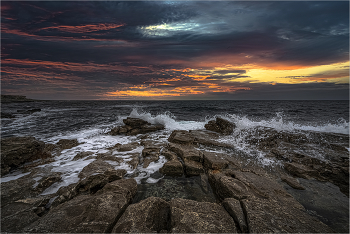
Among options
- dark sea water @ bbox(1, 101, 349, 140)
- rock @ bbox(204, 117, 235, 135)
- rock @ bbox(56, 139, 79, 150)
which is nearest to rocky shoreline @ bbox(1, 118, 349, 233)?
rock @ bbox(56, 139, 79, 150)

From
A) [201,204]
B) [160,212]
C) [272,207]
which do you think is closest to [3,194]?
[160,212]

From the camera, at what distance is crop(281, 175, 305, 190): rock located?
13.3 ft

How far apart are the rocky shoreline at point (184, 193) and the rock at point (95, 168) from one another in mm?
32

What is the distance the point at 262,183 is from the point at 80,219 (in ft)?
13.8

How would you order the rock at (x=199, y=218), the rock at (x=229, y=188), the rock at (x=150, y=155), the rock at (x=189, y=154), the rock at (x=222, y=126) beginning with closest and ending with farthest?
the rock at (x=199, y=218)
the rock at (x=229, y=188)
the rock at (x=189, y=154)
the rock at (x=150, y=155)
the rock at (x=222, y=126)

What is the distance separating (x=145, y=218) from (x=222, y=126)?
28.5 feet

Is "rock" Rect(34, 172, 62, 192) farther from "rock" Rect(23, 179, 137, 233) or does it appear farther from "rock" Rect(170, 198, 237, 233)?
"rock" Rect(170, 198, 237, 233)

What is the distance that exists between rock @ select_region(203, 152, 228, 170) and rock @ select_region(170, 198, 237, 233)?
223cm

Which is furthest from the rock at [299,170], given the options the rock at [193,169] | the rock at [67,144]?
the rock at [67,144]

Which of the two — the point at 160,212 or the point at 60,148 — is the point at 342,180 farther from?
the point at 60,148

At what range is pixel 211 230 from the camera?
89.7 inches

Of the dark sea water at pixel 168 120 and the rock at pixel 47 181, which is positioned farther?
the dark sea water at pixel 168 120

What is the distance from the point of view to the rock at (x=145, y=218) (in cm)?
235

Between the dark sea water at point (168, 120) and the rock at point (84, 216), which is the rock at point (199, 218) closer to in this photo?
the rock at point (84, 216)
